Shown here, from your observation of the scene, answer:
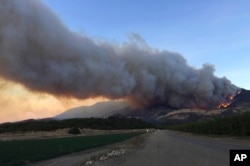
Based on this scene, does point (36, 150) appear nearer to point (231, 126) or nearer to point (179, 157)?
point (231, 126)

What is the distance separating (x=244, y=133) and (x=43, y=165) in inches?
1813

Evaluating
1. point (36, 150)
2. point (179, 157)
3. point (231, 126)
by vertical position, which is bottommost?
point (179, 157)

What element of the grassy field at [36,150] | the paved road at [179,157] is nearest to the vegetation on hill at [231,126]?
the grassy field at [36,150]

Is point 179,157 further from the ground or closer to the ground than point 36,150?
closer to the ground

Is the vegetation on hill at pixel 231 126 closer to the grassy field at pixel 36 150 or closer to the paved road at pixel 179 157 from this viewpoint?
the grassy field at pixel 36 150

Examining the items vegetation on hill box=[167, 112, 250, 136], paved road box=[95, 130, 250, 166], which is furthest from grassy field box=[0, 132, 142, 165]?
vegetation on hill box=[167, 112, 250, 136]

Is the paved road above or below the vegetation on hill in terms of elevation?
below

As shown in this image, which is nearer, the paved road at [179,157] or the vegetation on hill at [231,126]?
the paved road at [179,157]

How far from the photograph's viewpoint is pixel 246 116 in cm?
7669

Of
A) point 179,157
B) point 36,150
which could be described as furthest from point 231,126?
point 179,157

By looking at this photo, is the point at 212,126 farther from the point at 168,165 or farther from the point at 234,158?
the point at 234,158

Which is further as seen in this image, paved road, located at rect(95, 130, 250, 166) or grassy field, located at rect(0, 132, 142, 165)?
grassy field, located at rect(0, 132, 142, 165)

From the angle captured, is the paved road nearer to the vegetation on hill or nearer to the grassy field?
the grassy field

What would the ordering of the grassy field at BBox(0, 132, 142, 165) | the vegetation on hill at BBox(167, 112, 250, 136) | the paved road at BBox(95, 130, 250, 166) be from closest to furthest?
the paved road at BBox(95, 130, 250, 166) → the grassy field at BBox(0, 132, 142, 165) → the vegetation on hill at BBox(167, 112, 250, 136)
